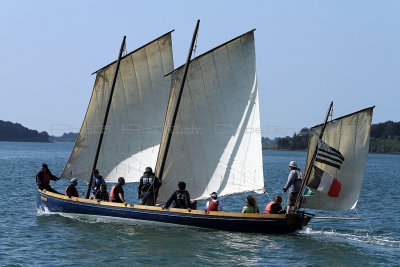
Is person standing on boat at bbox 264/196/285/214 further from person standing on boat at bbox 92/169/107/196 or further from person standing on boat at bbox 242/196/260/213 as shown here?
person standing on boat at bbox 92/169/107/196

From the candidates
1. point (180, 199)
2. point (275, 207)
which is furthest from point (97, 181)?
point (275, 207)

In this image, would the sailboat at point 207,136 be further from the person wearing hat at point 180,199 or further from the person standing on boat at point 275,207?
the person standing on boat at point 275,207

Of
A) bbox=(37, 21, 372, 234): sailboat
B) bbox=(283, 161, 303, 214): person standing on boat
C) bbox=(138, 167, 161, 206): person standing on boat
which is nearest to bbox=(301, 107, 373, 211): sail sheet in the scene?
bbox=(283, 161, 303, 214): person standing on boat

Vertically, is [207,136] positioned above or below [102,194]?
above

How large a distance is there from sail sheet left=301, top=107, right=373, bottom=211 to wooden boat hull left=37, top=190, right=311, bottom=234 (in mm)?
1155

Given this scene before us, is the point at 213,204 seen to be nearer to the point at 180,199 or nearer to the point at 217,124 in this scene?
the point at 180,199

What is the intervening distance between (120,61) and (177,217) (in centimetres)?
912

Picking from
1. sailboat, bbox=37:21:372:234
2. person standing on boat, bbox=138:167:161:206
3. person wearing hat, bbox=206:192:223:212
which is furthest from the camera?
sailboat, bbox=37:21:372:234

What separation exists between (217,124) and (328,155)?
18.9ft

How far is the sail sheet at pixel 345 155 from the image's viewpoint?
23.8 meters

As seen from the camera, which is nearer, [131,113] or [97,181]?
[97,181]

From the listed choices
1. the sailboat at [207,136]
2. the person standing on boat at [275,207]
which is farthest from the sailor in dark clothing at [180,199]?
the person standing on boat at [275,207]

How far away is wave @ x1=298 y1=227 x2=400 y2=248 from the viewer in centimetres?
2497

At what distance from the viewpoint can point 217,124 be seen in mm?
27781
